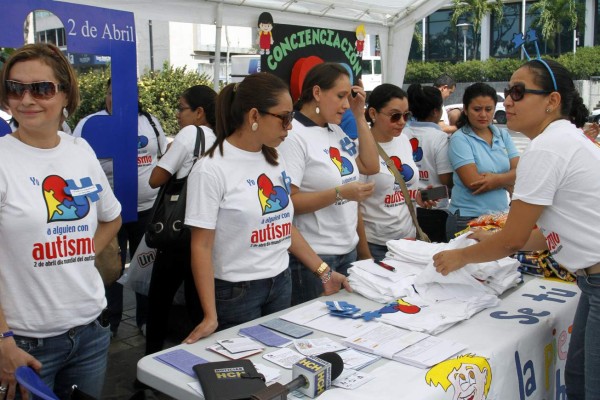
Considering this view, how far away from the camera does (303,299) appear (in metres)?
2.76

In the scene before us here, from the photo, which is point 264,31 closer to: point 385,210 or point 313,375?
point 385,210

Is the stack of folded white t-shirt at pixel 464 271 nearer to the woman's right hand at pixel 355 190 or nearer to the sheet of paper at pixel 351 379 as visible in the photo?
the woman's right hand at pixel 355 190

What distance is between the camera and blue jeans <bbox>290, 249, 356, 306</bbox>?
2.71 metres

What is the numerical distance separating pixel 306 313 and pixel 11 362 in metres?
1.00

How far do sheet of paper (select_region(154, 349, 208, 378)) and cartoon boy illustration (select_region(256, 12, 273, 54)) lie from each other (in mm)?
2893

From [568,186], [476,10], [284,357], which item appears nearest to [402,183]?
[568,186]

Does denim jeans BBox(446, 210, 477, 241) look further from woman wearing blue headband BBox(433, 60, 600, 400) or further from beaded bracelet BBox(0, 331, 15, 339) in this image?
Answer: beaded bracelet BBox(0, 331, 15, 339)

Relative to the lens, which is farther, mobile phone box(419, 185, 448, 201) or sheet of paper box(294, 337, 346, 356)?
mobile phone box(419, 185, 448, 201)

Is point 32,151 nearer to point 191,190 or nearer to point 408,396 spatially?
point 191,190

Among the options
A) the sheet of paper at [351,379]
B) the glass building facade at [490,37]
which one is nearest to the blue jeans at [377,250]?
the sheet of paper at [351,379]

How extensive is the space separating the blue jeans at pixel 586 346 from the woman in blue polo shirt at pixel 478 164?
143 cm

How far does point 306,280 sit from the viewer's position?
2.73 metres

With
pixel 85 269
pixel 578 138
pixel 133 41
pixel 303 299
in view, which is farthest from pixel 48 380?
pixel 133 41

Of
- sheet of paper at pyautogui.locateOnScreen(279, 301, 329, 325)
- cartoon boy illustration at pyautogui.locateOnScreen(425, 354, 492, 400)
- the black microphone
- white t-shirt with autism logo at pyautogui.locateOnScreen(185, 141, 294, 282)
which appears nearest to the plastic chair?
the black microphone
